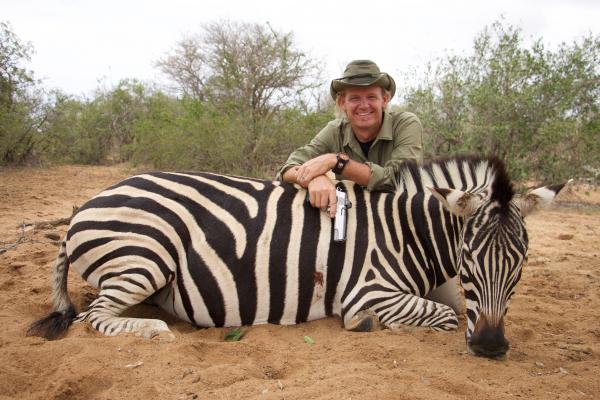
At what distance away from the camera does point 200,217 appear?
3.19 metres

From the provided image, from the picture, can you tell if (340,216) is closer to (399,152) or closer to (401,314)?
(401,314)

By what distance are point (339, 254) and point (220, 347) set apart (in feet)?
3.24

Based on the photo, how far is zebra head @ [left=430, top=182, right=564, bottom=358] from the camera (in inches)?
97.3

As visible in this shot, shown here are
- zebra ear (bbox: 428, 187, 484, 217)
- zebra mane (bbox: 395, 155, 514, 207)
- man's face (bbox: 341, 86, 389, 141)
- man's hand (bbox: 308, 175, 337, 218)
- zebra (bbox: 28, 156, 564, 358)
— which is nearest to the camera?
zebra ear (bbox: 428, 187, 484, 217)

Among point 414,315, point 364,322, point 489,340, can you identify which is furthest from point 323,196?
point 489,340

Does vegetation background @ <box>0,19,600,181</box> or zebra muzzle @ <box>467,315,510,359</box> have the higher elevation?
vegetation background @ <box>0,19,600,181</box>

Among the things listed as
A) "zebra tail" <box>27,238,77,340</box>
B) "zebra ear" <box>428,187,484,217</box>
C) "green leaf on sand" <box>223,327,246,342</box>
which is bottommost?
"green leaf on sand" <box>223,327,246,342</box>

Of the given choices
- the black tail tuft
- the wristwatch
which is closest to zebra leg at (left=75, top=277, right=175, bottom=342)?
the black tail tuft

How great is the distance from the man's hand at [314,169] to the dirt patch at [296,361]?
99cm

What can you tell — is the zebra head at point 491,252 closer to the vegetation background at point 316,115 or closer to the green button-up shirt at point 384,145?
the green button-up shirt at point 384,145

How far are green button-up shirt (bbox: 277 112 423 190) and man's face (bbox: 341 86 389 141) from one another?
0.51 ft

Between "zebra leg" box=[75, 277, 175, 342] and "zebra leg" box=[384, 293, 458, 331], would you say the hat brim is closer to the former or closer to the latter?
"zebra leg" box=[384, 293, 458, 331]

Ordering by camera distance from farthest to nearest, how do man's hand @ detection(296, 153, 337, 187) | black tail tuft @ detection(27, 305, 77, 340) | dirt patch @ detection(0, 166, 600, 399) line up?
man's hand @ detection(296, 153, 337, 187)
black tail tuft @ detection(27, 305, 77, 340)
dirt patch @ detection(0, 166, 600, 399)

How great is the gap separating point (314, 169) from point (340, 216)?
40 cm
